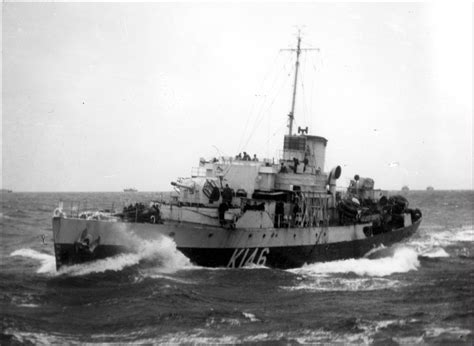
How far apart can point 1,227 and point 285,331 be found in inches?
1244

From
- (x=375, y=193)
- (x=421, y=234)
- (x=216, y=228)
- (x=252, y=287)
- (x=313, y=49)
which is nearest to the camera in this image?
(x=252, y=287)

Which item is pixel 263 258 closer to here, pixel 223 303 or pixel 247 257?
pixel 247 257

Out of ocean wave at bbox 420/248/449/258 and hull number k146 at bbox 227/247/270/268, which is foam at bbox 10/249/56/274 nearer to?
hull number k146 at bbox 227/247/270/268

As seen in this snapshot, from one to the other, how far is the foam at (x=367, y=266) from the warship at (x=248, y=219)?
1.53ft

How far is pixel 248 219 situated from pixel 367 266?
7077mm

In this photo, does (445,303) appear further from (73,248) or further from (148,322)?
(73,248)

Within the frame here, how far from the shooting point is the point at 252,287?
17.7 meters

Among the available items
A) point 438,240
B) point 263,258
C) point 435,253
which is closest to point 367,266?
point 263,258

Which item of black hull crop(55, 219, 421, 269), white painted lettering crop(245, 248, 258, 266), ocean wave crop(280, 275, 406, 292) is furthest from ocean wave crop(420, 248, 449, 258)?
white painted lettering crop(245, 248, 258, 266)

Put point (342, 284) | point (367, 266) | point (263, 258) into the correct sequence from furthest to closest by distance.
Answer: point (367, 266) → point (263, 258) → point (342, 284)

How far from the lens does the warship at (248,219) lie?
1820 cm

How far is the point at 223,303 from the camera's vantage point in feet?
50.3

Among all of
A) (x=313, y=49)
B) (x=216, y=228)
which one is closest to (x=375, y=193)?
(x=313, y=49)

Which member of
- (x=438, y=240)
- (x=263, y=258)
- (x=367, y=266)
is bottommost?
(x=367, y=266)
